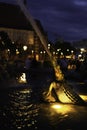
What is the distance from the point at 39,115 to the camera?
11945 millimetres

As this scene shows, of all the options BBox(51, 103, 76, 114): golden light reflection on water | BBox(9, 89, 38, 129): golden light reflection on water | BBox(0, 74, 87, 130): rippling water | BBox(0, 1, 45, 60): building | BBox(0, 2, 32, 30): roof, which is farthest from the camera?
BBox(0, 2, 32, 30): roof

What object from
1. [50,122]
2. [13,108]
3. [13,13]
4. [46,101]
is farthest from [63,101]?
[13,13]

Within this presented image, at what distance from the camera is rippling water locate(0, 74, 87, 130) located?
34.0 feet

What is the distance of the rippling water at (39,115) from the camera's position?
10359 millimetres

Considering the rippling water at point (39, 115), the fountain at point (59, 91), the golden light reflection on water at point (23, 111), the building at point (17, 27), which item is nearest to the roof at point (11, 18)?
the building at point (17, 27)

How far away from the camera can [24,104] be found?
14.2 metres

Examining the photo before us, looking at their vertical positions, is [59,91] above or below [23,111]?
above

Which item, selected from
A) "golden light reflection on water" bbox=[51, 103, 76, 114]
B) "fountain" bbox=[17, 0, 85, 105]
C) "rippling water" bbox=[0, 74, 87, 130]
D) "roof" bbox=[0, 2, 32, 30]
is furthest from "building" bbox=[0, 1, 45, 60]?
"golden light reflection on water" bbox=[51, 103, 76, 114]

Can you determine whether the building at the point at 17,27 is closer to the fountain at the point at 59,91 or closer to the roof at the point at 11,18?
the roof at the point at 11,18

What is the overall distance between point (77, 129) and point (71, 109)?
309 cm

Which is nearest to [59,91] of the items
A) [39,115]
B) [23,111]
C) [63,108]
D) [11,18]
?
[63,108]

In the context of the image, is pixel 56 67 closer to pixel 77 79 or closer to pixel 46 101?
pixel 46 101

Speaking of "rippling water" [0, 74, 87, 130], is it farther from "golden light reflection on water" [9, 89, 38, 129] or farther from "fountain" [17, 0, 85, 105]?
"fountain" [17, 0, 85, 105]

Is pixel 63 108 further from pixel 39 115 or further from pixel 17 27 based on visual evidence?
pixel 17 27
